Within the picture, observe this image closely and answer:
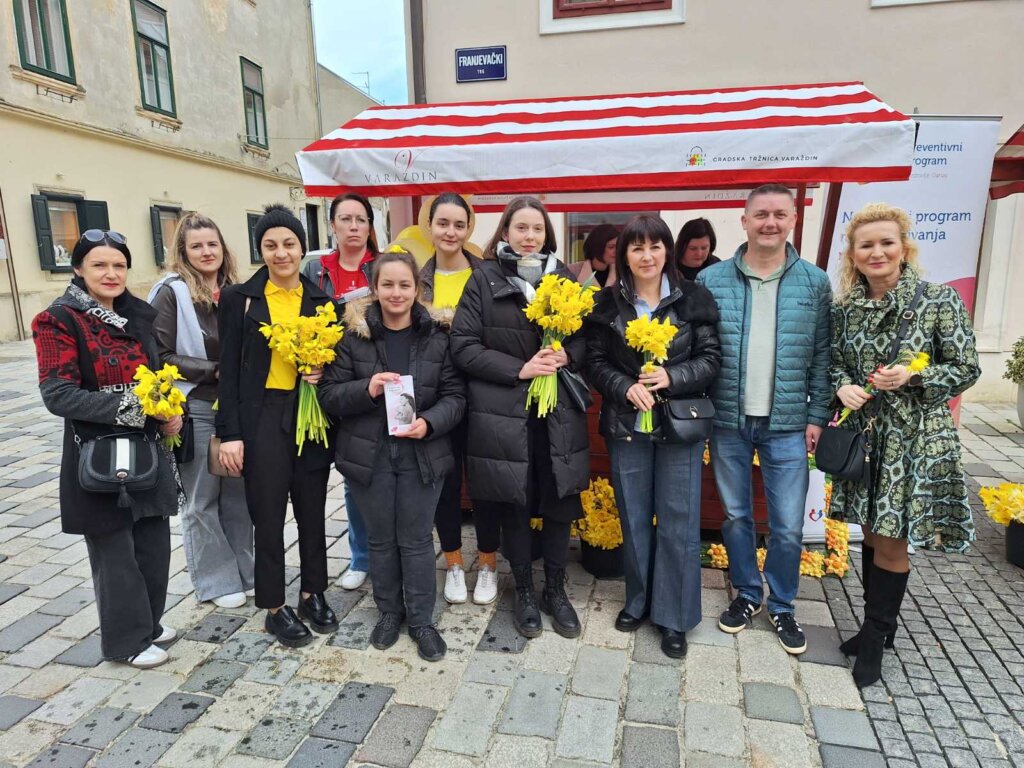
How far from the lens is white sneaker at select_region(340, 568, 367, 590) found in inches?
146

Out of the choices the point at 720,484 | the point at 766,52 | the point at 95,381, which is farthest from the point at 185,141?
the point at 720,484

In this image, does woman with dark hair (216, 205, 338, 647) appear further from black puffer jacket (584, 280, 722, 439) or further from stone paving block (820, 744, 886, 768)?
stone paving block (820, 744, 886, 768)

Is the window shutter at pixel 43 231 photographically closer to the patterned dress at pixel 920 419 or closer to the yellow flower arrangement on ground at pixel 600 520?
the yellow flower arrangement on ground at pixel 600 520

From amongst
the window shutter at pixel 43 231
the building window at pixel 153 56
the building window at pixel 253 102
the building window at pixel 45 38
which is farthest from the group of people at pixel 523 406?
the building window at pixel 253 102

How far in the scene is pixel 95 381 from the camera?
2.68 meters

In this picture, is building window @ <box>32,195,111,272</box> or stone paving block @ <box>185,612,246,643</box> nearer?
stone paving block @ <box>185,612,246,643</box>

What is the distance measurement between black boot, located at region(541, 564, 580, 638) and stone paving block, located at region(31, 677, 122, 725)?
2.04 m

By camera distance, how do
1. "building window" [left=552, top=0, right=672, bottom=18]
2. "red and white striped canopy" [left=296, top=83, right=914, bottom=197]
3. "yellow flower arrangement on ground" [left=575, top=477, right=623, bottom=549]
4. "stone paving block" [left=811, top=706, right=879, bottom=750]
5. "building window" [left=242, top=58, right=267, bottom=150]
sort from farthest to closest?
"building window" [left=242, top=58, right=267, bottom=150]
"building window" [left=552, top=0, right=672, bottom=18]
"yellow flower arrangement on ground" [left=575, top=477, right=623, bottom=549]
"red and white striped canopy" [left=296, top=83, right=914, bottom=197]
"stone paving block" [left=811, top=706, right=879, bottom=750]

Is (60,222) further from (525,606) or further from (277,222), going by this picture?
(525,606)

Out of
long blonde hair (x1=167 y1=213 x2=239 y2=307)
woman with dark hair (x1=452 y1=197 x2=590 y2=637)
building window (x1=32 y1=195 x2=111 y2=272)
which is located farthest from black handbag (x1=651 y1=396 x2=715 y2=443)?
building window (x1=32 y1=195 x2=111 y2=272)

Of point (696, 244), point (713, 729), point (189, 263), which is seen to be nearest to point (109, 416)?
point (189, 263)

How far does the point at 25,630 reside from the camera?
3.32m

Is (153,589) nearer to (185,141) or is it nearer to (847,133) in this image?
(847,133)

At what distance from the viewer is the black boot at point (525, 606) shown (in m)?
3.20
